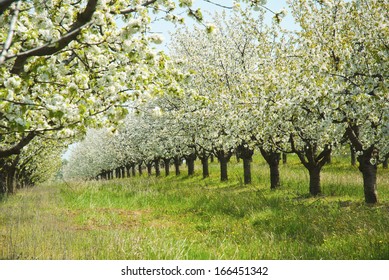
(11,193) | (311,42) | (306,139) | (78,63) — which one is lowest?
(11,193)

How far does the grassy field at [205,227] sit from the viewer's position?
8.98 m

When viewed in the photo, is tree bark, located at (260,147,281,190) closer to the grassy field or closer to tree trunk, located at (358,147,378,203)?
the grassy field

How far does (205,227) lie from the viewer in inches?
535

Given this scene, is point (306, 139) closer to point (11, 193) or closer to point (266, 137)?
point (266, 137)

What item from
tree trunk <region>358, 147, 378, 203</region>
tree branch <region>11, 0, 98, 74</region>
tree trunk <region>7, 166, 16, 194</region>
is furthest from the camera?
tree trunk <region>7, 166, 16, 194</region>

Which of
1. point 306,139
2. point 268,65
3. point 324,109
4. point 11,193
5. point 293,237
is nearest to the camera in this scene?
point 293,237

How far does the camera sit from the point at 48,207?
18.8 m

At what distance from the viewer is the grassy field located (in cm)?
898

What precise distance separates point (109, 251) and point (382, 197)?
555 inches

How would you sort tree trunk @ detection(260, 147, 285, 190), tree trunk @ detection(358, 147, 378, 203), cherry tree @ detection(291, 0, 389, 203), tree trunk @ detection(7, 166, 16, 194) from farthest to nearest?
tree trunk @ detection(7, 166, 16, 194) → tree trunk @ detection(260, 147, 285, 190) → tree trunk @ detection(358, 147, 378, 203) → cherry tree @ detection(291, 0, 389, 203)

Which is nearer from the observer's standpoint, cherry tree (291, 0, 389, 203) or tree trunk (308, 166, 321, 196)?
cherry tree (291, 0, 389, 203)

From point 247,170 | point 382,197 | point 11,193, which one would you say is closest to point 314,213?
point 382,197

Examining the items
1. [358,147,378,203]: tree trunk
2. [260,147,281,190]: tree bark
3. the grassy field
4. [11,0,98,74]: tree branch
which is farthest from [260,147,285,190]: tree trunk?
[11,0,98,74]: tree branch

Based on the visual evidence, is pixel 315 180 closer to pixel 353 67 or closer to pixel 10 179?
pixel 353 67
